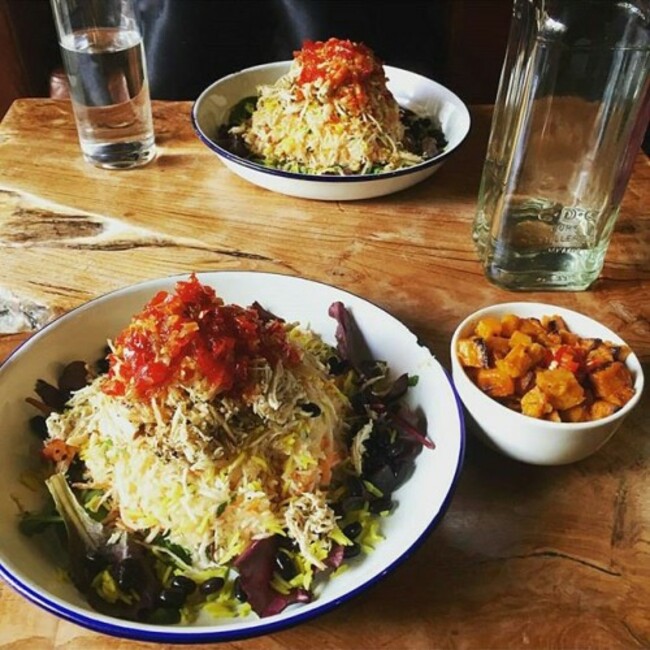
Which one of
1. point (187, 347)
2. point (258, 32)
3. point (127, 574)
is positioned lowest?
point (258, 32)

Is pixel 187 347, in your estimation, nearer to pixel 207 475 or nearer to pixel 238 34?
pixel 207 475

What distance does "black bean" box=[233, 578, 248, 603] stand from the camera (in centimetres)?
86

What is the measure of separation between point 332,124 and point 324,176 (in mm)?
184

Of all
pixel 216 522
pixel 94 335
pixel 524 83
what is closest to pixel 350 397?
pixel 216 522

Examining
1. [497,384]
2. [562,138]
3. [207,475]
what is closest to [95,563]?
[207,475]

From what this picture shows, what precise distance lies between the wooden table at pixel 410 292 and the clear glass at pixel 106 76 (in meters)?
0.06

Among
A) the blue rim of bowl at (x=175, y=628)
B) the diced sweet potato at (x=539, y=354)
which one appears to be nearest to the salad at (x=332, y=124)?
the diced sweet potato at (x=539, y=354)

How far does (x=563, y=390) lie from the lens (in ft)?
3.29

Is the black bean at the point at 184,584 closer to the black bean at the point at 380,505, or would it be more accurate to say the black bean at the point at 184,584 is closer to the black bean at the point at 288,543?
the black bean at the point at 288,543

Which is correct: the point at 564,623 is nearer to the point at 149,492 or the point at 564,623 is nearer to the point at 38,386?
the point at 149,492

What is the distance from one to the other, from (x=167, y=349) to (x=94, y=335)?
0.27 metres

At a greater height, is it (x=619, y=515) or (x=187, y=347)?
(x=187, y=347)

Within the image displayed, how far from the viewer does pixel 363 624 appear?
34.4 inches

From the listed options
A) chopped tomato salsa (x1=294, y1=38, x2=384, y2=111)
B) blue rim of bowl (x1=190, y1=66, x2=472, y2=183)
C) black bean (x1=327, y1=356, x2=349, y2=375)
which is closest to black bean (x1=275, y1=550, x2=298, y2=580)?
black bean (x1=327, y1=356, x2=349, y2=375)
